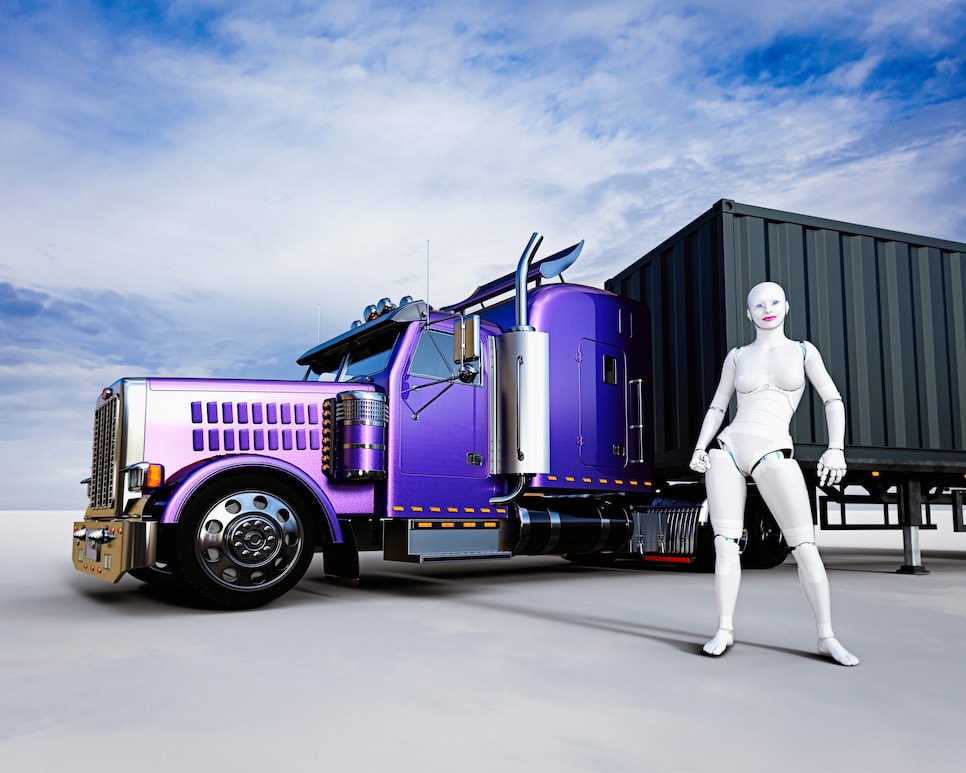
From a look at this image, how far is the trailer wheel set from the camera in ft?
19.2

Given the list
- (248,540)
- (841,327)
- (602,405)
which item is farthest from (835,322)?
(248,540)

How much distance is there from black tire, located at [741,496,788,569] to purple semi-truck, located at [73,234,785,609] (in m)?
1.33

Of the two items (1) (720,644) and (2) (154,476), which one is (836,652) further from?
(2) (154,476)

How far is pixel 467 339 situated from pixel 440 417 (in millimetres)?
1204

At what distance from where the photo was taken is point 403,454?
684 cm

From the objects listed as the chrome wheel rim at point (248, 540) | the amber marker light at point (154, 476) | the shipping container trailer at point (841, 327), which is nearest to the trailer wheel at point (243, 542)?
the chrome wheel rim at point (248, 540)

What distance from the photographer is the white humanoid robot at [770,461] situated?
14.8 feet

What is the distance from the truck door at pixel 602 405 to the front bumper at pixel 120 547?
391 cm

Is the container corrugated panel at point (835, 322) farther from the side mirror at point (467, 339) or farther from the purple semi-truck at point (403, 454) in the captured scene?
the side mirror at point (467, 339)

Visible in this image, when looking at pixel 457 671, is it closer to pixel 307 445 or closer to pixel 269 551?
pixel 269 551

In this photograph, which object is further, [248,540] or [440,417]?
[440,417]

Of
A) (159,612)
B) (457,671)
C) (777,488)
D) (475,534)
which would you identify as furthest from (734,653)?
(159,612)

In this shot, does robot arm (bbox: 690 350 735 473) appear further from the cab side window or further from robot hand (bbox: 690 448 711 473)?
the cab side window

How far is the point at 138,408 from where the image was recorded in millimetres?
6191
